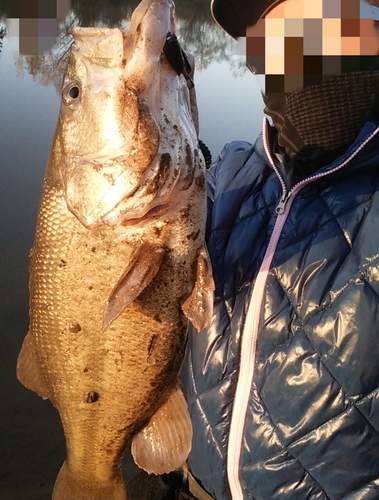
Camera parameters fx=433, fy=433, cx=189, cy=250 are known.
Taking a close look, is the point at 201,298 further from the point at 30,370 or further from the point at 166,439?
the point at 30,370

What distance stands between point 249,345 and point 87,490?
0.87 m

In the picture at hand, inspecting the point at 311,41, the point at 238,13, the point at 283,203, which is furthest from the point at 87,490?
the point at 238,13

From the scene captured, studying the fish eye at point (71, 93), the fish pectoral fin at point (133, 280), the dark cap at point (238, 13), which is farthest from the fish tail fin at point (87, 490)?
the dark cap at point (238, 13)

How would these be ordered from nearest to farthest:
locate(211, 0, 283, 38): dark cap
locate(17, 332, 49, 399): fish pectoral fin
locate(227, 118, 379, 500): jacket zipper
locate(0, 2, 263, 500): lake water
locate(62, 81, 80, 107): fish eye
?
locate(62, 81, 80, 107): fish eye
locate(227, 118, 379, 500): jacket zipper
locate(17, 332, 49, 399): fish pectoral fin
locate(211, 0, 283, 38): dark cap
locate(0, 2, 263, 500): lake water

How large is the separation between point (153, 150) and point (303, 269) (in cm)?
68

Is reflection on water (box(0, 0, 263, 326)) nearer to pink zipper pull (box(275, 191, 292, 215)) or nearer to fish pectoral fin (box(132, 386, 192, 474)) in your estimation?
pink zipper pull (box(275, 191, 292, 215))

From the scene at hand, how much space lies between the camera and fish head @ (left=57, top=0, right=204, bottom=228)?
3.84 ft

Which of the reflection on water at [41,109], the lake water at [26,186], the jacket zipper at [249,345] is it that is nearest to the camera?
the jacket zipper at [249,345]

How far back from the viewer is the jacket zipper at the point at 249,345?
1.55 metres

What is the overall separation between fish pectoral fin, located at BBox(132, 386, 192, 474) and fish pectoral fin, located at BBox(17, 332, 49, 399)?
419 mm

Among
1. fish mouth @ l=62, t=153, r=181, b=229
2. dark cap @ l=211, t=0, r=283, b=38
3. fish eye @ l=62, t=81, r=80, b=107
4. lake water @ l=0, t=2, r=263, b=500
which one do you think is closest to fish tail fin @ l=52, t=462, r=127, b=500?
fish mouth @ l=62, t=153, r=181, b=229

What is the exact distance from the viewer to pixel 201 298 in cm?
139

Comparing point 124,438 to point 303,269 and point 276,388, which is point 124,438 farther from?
point 303,269

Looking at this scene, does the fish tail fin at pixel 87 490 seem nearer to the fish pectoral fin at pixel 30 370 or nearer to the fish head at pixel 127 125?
the fish pectoral fin at pixel 30 370
